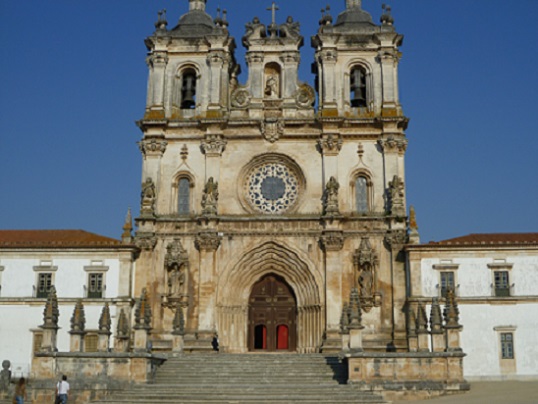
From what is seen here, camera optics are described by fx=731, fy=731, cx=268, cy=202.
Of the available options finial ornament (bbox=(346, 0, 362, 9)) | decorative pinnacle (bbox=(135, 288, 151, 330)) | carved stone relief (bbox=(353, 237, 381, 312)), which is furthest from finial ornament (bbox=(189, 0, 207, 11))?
decorative pinnacle (bbox=(135, 288, 151, 330))

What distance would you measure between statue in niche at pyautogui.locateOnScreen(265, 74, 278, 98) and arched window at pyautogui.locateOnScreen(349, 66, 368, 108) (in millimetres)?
4268

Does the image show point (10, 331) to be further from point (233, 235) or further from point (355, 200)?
point (355, 200)

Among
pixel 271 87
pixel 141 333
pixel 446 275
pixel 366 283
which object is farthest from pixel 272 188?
pixel 141 333

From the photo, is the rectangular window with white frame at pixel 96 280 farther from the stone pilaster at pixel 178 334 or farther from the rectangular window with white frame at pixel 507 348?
the rectangular window with white frame at pixel 507 348

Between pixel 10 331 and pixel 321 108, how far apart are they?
20.1 metres

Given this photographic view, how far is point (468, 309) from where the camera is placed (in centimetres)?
3619

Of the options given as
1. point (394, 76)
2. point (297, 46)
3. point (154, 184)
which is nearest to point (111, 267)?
point (154, 184)

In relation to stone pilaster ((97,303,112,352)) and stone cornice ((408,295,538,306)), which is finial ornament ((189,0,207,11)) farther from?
stone cornice ((408,295,538,306))

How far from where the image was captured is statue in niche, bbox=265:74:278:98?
41.7 m

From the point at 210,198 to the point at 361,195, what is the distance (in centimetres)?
815

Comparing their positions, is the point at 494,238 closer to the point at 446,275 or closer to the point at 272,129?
the point at 446,275

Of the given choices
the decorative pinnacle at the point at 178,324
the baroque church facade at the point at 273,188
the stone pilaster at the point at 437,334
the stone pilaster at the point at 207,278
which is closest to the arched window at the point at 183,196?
the baroque church facade at the point at 273,188

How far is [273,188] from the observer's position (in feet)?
Answer: 132

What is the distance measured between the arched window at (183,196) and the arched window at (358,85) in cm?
1051
